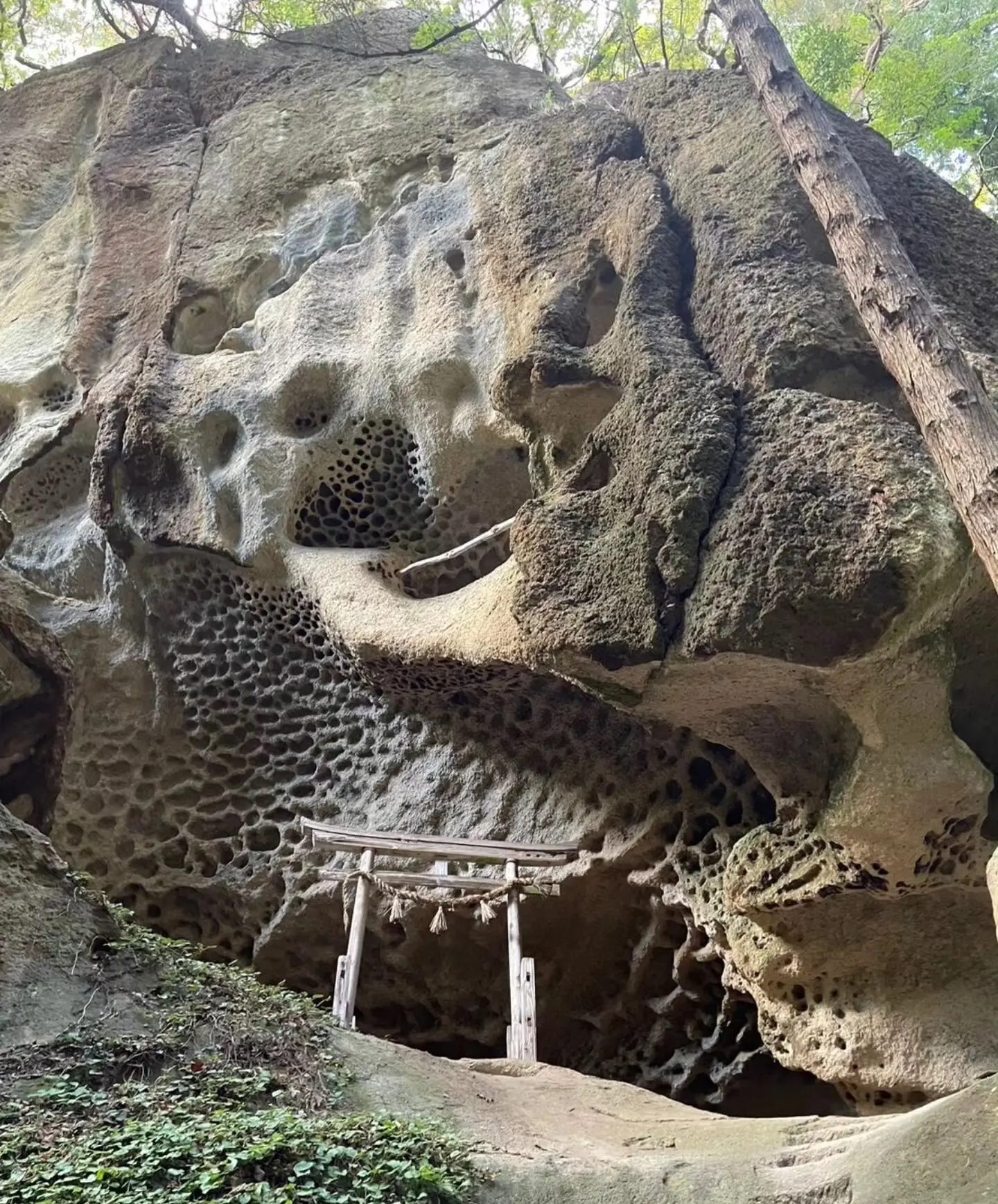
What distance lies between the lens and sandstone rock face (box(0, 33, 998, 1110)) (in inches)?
223

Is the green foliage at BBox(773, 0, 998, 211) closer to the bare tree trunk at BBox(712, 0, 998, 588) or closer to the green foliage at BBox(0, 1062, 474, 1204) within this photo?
the bare tree trunk at BBox(712, 0, 998, 588)

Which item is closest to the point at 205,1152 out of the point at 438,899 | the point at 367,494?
the point at 438,899

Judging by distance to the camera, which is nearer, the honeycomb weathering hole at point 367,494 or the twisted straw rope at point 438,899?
the twisted straw rope at point 438,899

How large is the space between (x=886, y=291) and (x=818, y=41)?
7.02 m

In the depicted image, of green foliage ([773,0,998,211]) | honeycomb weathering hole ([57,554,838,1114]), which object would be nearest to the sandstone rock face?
honeycomb weathering hole ([57,554,838,1114])

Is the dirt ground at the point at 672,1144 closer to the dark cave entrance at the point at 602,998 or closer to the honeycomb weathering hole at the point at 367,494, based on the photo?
the dark cave entrance at the point at 602,998

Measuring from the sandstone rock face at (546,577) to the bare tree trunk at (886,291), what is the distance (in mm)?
380

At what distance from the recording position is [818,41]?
36.4 ft

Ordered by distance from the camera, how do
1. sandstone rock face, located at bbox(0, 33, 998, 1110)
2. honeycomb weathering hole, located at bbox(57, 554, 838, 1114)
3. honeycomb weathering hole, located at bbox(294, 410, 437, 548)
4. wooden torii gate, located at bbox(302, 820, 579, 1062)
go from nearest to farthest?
1. sandstone rock face, located at bbox(0, 33, 998, 1110)
2. wooden torii gate, located at bbox(302, 820, 579, 1062)
3. honeycomb weathering hole, located at bbox(57, 554, 838, 1114)
4. honeycomb weathering hole, located at bbox(294, 410, 437, 548)

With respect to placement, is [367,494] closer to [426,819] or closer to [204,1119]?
[426,819]

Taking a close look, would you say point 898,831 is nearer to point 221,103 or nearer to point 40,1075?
point 40,1075

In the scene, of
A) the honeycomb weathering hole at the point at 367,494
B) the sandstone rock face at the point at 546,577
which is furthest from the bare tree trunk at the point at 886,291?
the honeycomb weathering hole at the point at 367,494

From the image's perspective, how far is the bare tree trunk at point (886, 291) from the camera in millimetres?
4797

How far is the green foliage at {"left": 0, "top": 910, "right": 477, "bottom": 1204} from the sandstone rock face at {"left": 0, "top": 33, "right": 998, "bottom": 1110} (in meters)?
2.48
